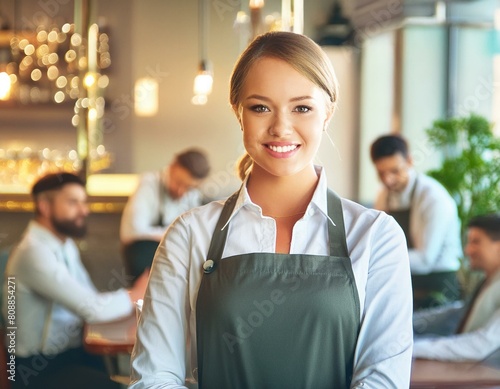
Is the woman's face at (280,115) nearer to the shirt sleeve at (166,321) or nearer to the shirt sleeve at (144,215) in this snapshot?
the shirt sleeve at (166,321)

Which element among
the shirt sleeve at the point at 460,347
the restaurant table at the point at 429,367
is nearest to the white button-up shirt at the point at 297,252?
the restaurant table at the point at 429,367

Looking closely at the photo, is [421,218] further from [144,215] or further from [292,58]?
[292,58]

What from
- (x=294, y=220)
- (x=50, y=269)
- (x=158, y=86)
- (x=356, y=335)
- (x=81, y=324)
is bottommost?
(x=81, y=324)

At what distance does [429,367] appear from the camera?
101 inches

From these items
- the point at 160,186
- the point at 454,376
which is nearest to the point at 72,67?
the point at 160,186

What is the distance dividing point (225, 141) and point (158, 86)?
939mm

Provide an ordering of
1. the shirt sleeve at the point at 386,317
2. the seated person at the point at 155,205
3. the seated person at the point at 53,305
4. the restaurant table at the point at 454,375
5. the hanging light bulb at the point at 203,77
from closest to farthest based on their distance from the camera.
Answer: the shirt sleeve at the point at 386,317 < the restaurant table at the point at 454,375 < the seated person at the point at 53,305 < the seated person at the point at 155,205 < the hanging light bulb at the point at 203,77

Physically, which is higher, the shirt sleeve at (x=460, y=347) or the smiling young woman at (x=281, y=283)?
the smiling young woman at (x=281, y=283)

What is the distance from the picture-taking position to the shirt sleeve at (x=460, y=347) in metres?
2.66

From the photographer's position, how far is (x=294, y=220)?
146 cm

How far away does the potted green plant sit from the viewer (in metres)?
5.38

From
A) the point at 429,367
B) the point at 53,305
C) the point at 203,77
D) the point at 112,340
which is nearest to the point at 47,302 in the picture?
the point at 53,305

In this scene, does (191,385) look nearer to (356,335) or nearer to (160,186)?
(356,335)

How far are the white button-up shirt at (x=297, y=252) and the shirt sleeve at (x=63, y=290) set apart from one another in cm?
200
